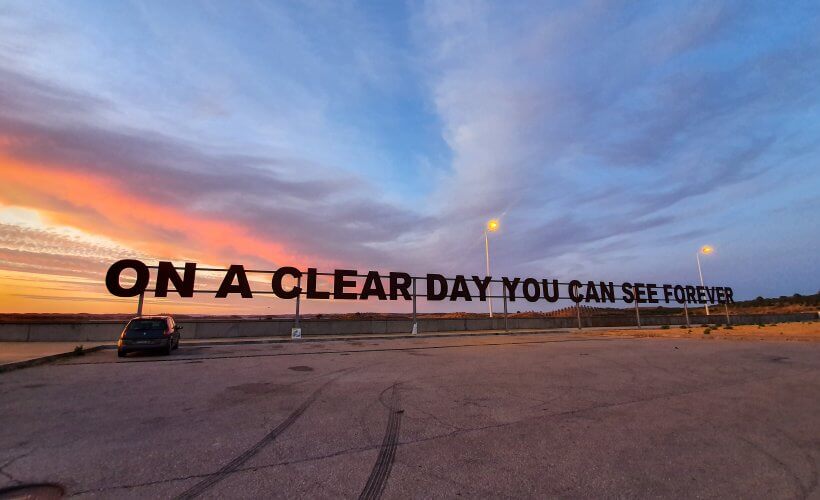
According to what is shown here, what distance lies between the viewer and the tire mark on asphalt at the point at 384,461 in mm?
3898

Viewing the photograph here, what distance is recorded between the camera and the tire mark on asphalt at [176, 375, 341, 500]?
3895 mm

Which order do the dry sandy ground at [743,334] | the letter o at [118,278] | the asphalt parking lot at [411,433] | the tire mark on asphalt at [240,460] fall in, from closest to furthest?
the tire mark on asphalt at [240,460], the asphalt parking lot at [411,433], the letter o at [118,278], the dry sandy ground at [743,334]

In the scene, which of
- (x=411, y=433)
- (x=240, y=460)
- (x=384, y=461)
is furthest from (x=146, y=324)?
(x=384, y=461)

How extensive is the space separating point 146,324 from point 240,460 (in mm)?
14107

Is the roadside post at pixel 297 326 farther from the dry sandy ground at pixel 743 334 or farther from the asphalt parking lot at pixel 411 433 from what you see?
the dry sandy ground at pixel 743 334

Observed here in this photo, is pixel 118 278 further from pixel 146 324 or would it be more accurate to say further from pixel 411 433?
pixel 411 433

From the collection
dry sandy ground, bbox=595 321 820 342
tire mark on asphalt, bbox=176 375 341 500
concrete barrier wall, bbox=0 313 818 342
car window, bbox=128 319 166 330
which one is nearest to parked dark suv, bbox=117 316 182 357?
car window, bbox=128 319 166 330

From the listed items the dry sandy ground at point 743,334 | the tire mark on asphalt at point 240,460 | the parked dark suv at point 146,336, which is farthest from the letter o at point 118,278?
the dry sandy ground at point 743,334

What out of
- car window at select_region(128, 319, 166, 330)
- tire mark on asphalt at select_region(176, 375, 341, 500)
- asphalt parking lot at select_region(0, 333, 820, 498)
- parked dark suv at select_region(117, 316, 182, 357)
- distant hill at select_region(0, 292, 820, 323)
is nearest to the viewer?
tire mark on asphalt at select_region(176, 375, 341, 500)

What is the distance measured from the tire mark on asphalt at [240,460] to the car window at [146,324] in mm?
11891

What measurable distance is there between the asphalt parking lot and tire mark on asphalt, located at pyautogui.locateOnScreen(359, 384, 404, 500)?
0.02 meters

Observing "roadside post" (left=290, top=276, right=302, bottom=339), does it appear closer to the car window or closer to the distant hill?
the car window

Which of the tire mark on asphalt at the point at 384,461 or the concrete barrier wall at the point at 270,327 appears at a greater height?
the concrete barrier wall at the point at 270,327

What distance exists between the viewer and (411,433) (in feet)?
19.0
